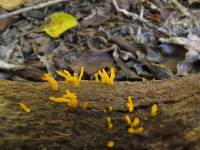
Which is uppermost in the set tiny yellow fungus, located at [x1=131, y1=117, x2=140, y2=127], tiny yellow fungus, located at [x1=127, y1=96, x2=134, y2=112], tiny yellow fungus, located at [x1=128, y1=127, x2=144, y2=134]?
tiny yellow fungus, located at [x1=127, y1=96, x2=134, y2=112]

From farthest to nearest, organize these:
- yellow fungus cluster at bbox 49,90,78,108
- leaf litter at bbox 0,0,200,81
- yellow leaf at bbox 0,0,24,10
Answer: yellow leaf at bbox 0,0,24,10 → leaf litter at bbox 0,0,200,81 → yellow fungus cluster at bbox 49,90,78,108

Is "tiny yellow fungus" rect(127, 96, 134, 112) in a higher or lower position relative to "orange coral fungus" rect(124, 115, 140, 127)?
higher

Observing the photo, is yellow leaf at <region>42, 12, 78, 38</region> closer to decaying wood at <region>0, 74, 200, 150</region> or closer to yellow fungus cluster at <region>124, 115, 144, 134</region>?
decaying wood at <region>0, 74, 200, 150</region>

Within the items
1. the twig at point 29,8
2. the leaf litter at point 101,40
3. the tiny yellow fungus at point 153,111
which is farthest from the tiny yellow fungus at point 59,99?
the twig at point 29,8

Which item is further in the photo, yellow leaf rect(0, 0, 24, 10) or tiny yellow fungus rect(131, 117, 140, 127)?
yellow leaf rect(0, 0, 24, 10)

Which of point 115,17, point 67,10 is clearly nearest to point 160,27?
point 115,17

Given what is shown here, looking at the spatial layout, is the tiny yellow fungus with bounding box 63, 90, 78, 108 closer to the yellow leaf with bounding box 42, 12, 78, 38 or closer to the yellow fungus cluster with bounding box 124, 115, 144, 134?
the yellow fungus cluster with bounding box 124, 115, 144, 134

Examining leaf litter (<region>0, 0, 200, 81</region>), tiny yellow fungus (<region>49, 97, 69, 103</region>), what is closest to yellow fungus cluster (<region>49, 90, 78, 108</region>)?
tiny yellow fungus (<region>49, 97, 69, 103</region>)

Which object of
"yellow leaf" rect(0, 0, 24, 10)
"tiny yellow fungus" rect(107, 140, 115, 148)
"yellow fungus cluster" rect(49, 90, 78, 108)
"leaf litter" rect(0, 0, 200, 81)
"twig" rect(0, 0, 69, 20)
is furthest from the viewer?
"yellow leaf" rect(0, 0, 24, 10)
